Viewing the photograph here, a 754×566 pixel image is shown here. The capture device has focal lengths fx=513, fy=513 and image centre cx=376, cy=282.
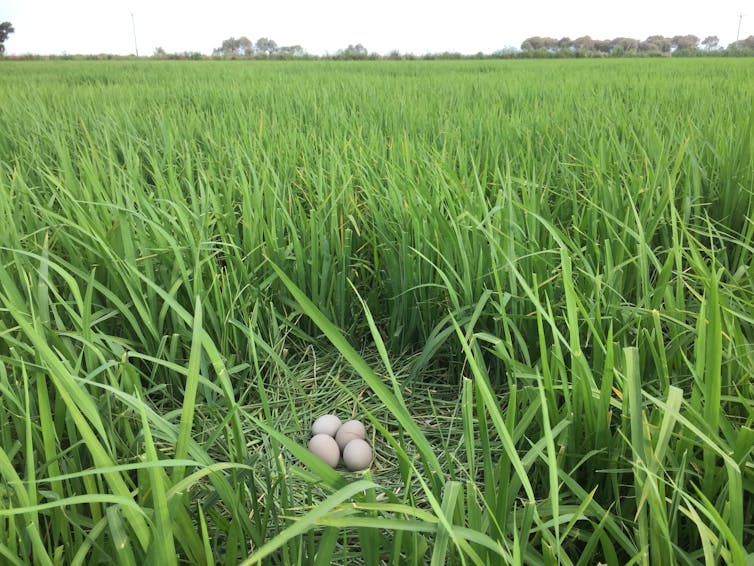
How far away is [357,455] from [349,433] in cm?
6

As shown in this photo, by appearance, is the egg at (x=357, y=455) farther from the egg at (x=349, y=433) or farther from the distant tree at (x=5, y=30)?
the distant tree at (x=5, y=30)

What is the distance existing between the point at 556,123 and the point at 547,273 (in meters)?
1.54

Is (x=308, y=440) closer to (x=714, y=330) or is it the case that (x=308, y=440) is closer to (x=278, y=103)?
(x=714, y=330)

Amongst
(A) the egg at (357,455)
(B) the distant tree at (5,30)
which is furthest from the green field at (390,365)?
(B) the distant tree at (5,30)

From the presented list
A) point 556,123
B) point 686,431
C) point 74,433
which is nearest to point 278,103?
point 556,123

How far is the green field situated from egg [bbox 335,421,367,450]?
2.2 inches

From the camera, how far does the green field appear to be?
52 cm

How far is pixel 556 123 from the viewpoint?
2.30 meters

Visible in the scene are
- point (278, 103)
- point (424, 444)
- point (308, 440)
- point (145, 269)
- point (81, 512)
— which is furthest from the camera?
point (278, 103)

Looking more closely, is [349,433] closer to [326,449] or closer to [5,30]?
[326,449]

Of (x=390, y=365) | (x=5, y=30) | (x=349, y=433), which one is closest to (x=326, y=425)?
(x=349, y=433)

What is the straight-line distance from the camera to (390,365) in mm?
830

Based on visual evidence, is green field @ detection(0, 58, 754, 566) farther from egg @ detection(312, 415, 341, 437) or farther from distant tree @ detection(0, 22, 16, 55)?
distant tree @ detection(0, 22, 16, 55)

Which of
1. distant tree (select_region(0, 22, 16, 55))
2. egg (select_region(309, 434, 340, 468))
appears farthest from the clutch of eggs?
distant tree (select_region(0, 22, 16, 55))
